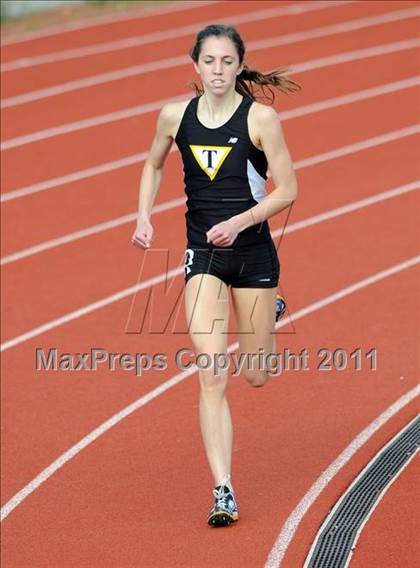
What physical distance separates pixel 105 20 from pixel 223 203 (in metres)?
13.7

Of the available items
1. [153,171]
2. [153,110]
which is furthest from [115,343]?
[153,110]

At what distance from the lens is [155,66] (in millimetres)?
16312

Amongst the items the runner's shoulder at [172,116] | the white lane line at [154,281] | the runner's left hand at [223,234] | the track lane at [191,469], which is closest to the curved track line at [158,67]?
the white lane line at [154,281]

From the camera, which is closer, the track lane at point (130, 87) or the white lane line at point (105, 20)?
the track lane at point (130, 87)

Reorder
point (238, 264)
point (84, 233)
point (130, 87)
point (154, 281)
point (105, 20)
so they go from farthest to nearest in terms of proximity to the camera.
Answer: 1. point (105, 20)
2. point (130, 87)
3. point (84, 233)
4. point (154, 281)
5. point (238, 264)

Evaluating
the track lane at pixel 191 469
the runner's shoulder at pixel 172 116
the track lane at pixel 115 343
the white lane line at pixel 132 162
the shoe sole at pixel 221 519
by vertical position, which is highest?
the white lane line at pixel 132 162

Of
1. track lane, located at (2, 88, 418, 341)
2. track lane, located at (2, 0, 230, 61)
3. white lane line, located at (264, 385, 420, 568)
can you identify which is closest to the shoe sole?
white lane line, located at (264, 385, 420, 568)

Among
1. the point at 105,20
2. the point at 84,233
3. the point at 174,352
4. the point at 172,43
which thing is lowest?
the point at 174,352

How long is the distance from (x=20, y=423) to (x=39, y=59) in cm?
986

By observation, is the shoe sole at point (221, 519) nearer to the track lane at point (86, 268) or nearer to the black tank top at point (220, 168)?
the black tank top at point (220, 168)

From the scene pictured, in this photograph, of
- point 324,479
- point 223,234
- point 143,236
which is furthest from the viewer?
point 324,479

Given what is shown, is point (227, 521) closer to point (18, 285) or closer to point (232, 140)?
point (232, 140)

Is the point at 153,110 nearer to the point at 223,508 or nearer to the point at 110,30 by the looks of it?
the point at 110,30

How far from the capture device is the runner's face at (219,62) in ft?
17.6
